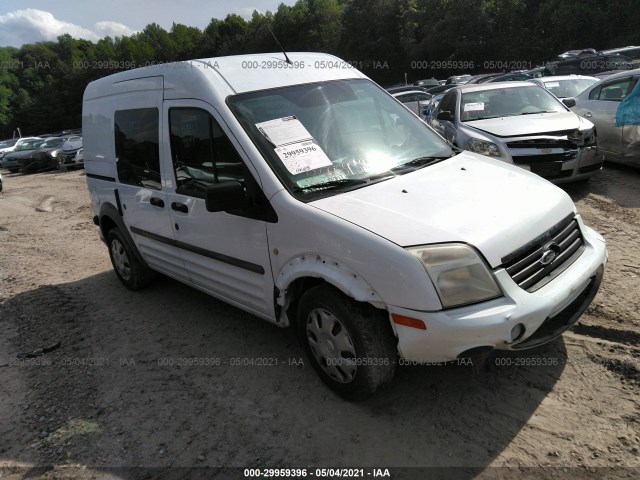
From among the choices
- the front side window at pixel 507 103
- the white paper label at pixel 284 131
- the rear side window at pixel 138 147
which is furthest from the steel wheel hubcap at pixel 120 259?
the front side window at pixel 507 103

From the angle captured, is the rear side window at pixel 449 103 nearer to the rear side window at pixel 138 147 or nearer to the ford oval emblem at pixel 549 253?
the rear side window at pixel 138 147

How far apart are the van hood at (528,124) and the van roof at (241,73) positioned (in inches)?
141

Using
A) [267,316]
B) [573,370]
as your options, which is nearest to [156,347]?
[267,316]

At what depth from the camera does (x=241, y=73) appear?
11.5 ft

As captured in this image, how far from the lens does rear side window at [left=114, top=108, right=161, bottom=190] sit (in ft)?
13.4

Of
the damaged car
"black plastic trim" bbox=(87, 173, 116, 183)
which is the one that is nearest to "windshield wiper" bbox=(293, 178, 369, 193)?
"black plastic trim" bbox=(87, 173, 116, 183)

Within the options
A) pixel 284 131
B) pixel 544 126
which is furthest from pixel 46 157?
pixel 284 131

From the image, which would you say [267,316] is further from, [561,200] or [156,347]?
[561,200]

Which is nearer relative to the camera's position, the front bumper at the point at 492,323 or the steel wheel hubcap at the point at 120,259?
the front bumper at the point at 492,323

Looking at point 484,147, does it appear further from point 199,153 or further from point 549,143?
point 199,153

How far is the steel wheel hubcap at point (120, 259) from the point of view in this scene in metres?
5.30

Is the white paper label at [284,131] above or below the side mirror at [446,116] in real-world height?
above

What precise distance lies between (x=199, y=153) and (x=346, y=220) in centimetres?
146

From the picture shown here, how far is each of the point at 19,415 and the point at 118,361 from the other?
78 centimetres
